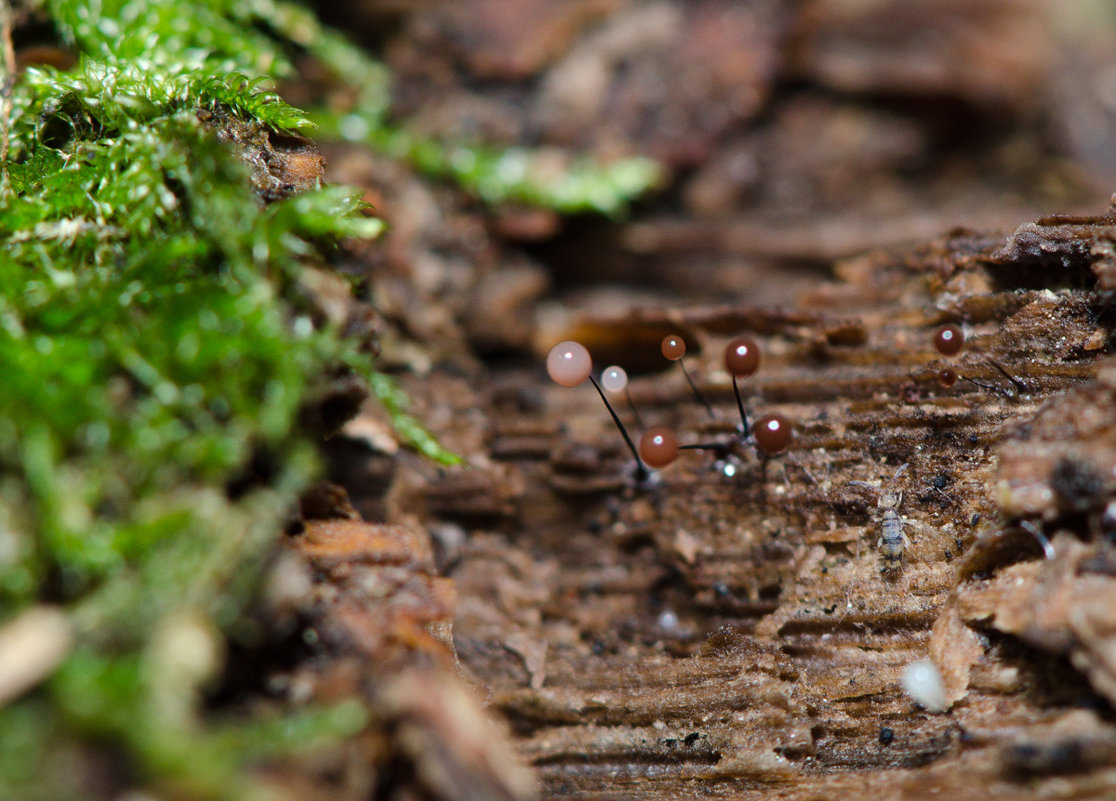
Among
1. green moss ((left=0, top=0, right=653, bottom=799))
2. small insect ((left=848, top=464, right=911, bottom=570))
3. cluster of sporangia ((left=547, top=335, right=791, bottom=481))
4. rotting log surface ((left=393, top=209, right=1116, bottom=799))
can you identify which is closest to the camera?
green moss ((left=0, top=0, right=653, bottom=799))

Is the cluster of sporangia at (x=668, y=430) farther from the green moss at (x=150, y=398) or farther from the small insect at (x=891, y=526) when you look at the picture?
the green moss at (x=150, y=398)

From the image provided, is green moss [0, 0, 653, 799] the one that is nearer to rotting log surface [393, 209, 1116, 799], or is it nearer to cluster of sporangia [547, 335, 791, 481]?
cluster of sporangia [547, 335, 791, 481]

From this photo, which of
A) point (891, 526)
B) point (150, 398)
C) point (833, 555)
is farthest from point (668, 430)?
point (150, 398)

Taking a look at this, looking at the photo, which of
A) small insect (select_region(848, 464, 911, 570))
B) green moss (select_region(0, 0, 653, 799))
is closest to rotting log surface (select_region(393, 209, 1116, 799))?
small insect (select_region(848, 464, 911, 570))

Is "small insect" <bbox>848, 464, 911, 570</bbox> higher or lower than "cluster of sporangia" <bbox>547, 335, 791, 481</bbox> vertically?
lower

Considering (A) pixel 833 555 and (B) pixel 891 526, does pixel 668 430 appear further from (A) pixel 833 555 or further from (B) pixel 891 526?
(B) pixel 891 526

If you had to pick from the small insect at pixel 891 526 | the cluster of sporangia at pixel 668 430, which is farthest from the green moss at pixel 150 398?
the small insect at pixel 891 526

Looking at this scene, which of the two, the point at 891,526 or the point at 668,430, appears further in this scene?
the point at 668,430
